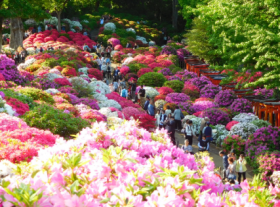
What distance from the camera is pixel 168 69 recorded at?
27.9m

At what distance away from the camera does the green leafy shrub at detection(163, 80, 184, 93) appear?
77.2 feet

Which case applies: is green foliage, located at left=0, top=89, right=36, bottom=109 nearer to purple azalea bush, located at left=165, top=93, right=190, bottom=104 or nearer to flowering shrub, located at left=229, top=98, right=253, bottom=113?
purple azalea bush, located at left=165, top=93, right=190, bottom=104

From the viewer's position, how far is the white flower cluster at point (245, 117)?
17739mm

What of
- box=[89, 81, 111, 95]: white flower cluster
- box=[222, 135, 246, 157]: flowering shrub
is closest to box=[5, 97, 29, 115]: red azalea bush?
box=[222, 135, 246, 157]: flowering shrub

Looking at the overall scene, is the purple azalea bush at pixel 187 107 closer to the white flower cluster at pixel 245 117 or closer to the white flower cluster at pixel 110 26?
the white flower cluster at pixel 245 117

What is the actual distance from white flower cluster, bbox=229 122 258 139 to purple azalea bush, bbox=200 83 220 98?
688cm

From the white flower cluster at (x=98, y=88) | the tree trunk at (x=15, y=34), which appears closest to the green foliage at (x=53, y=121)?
the white flower cluster at (x=98, y=88)

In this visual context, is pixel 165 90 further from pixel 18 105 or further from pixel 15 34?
pixel 15 34

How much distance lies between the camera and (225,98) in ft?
67.9

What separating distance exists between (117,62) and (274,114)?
770 inches

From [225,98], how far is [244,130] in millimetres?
5325

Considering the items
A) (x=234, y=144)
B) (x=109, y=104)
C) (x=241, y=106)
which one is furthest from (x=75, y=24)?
(x=234, y=144)

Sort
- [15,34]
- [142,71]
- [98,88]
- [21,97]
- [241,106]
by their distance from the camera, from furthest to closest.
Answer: [15,34], [142,71], [98,88], [241,106], [21,97]

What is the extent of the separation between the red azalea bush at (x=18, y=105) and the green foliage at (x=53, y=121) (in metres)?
0.41
